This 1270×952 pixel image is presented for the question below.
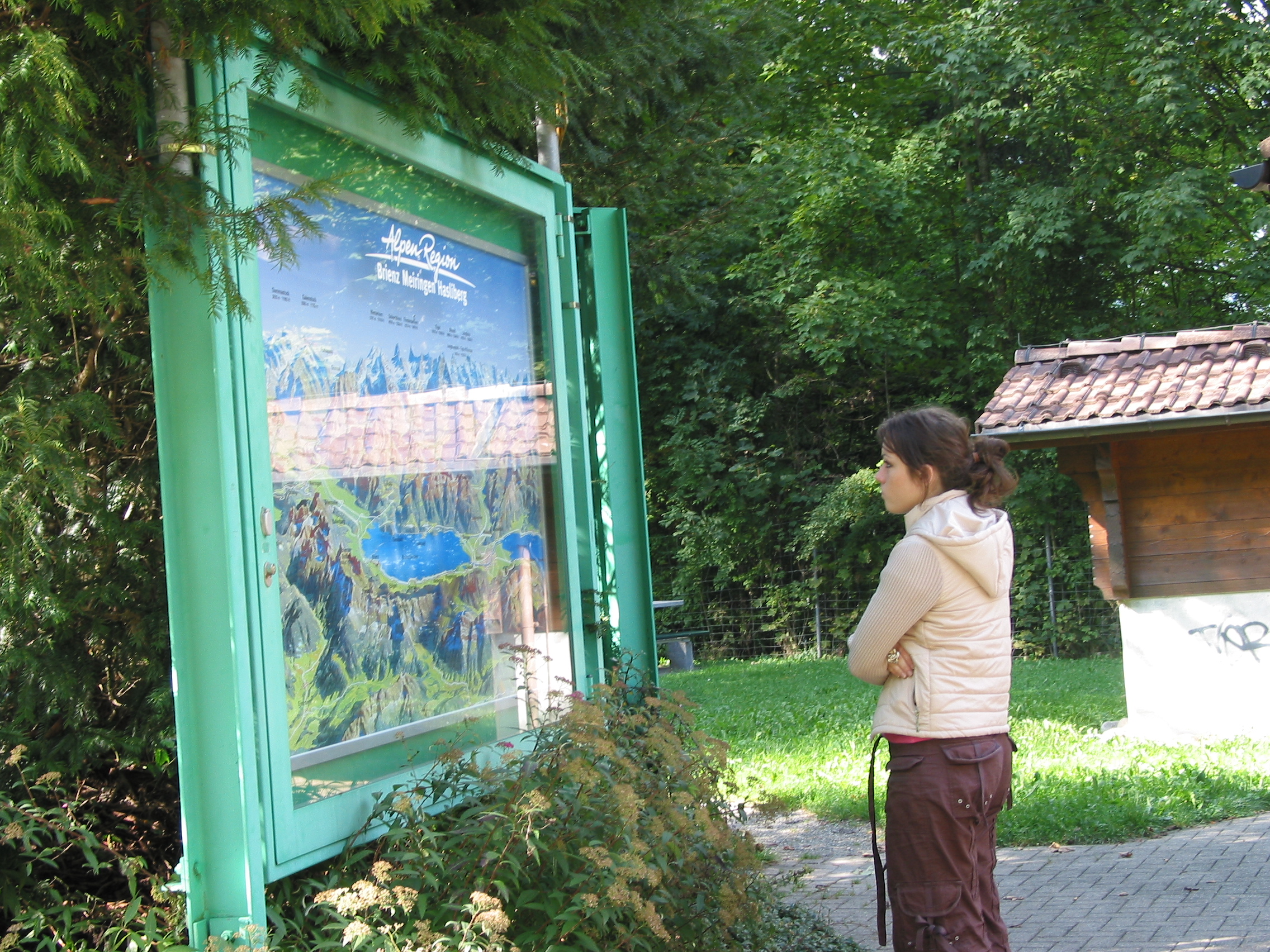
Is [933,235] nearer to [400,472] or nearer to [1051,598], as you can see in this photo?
[1051,598]

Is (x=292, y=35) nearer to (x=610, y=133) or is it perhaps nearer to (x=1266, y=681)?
(x=610, y=133)

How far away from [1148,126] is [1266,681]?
12.7 m

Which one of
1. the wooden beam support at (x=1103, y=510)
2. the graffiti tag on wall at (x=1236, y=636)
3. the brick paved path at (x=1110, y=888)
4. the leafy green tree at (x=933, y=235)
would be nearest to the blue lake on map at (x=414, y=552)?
the brick paved path at (x=1110, y=888)

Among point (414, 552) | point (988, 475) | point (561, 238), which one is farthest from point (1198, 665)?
point (414, 552)

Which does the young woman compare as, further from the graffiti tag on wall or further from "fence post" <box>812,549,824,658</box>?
"fence post" <box>812,549,824,658</box>

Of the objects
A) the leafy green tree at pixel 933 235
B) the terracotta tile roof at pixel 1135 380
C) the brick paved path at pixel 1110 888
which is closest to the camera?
the brick paved path at pixel 1110 888

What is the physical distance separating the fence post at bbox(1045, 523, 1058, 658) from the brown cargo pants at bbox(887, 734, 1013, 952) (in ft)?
57.0

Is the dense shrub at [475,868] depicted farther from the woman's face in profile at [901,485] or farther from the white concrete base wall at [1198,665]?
the white concrete base wall at [1198,665]

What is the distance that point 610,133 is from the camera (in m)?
7.70

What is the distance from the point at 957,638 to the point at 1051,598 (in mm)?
17547

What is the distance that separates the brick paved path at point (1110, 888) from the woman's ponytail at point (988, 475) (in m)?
2.31

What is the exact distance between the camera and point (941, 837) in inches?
135

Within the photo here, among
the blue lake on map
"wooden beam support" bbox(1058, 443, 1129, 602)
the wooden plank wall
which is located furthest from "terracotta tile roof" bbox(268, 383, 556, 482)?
the wooden plank wall

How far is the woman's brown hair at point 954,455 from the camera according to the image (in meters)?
3.59
